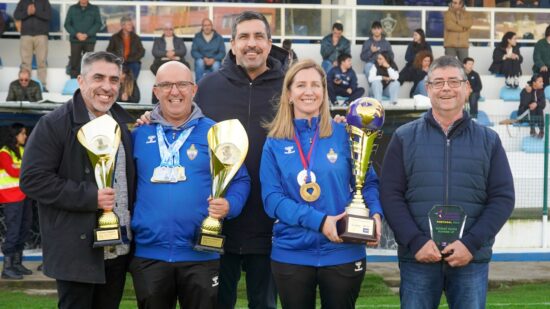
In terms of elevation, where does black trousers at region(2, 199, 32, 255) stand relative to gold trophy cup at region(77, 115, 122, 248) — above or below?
below

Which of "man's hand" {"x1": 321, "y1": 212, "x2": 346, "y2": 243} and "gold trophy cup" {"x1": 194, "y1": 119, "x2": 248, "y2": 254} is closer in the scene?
"man's hand" {"x1": 321, "y1": 212, "x2": 346, "y2": 243}

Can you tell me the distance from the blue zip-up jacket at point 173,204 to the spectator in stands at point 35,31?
1283 cm

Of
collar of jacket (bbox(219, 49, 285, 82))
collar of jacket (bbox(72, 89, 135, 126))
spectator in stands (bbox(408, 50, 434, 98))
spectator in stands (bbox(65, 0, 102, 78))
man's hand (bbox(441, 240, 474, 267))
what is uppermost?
spectator in stands (bbox(65, 0, 102, 78))

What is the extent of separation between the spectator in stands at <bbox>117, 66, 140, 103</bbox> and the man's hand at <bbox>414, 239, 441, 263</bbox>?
11.2 m

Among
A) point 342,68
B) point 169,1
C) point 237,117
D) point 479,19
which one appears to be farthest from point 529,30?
point 237,117

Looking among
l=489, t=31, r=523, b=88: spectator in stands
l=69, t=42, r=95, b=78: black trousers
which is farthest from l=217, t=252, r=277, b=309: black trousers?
l=489, t=31, r=523, b=88: spectator in stands

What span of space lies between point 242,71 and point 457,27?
13.4 meters

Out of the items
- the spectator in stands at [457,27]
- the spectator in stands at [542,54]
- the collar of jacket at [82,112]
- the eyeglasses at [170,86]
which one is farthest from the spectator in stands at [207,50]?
the eyeglasses at [170,86]

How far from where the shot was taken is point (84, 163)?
17.9 ft

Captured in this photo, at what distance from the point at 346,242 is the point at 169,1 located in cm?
1598

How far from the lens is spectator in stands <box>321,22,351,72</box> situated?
1838 centimetres

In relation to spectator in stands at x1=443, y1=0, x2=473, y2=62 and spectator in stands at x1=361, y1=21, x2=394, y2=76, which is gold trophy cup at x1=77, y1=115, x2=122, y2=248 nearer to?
spectator in stands at x1=361, y1=21, x2=394, y2=76

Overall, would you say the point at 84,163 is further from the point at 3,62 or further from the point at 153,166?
the point at 3,62

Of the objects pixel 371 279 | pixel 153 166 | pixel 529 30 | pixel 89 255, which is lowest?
A: pixel 371 279
